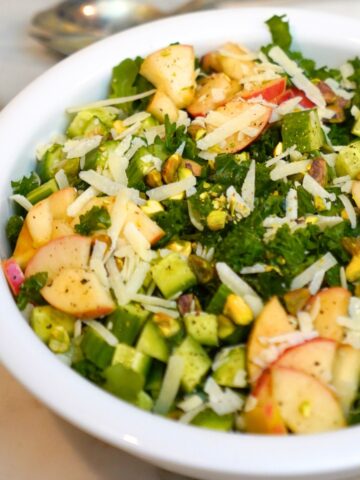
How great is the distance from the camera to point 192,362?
1139 mm

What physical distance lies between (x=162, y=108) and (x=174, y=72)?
0.10 m

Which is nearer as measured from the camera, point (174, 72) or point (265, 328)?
point (265, 328)

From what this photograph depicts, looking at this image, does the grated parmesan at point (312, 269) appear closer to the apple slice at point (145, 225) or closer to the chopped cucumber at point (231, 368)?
the chopped cucumber at point (231, 368)

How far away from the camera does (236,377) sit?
3.64 feet

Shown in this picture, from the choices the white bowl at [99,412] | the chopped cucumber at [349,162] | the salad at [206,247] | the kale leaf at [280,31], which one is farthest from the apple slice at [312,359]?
the kale leaf at [280,31]

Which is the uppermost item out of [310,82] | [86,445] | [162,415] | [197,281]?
[310,82]

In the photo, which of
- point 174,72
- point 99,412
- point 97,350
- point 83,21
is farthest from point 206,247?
point 83,21

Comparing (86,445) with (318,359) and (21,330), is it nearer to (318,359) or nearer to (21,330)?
(21,330)

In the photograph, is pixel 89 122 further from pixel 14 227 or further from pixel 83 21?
pixel 83 21

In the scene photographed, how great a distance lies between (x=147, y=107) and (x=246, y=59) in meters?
0.27

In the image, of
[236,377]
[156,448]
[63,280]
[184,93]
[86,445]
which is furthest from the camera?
[184,93]

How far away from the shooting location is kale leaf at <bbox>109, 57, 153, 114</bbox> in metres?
1.63

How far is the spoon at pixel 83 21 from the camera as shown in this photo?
2.17 meters

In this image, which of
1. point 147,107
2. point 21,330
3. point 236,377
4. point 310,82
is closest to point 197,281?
point 236,377
